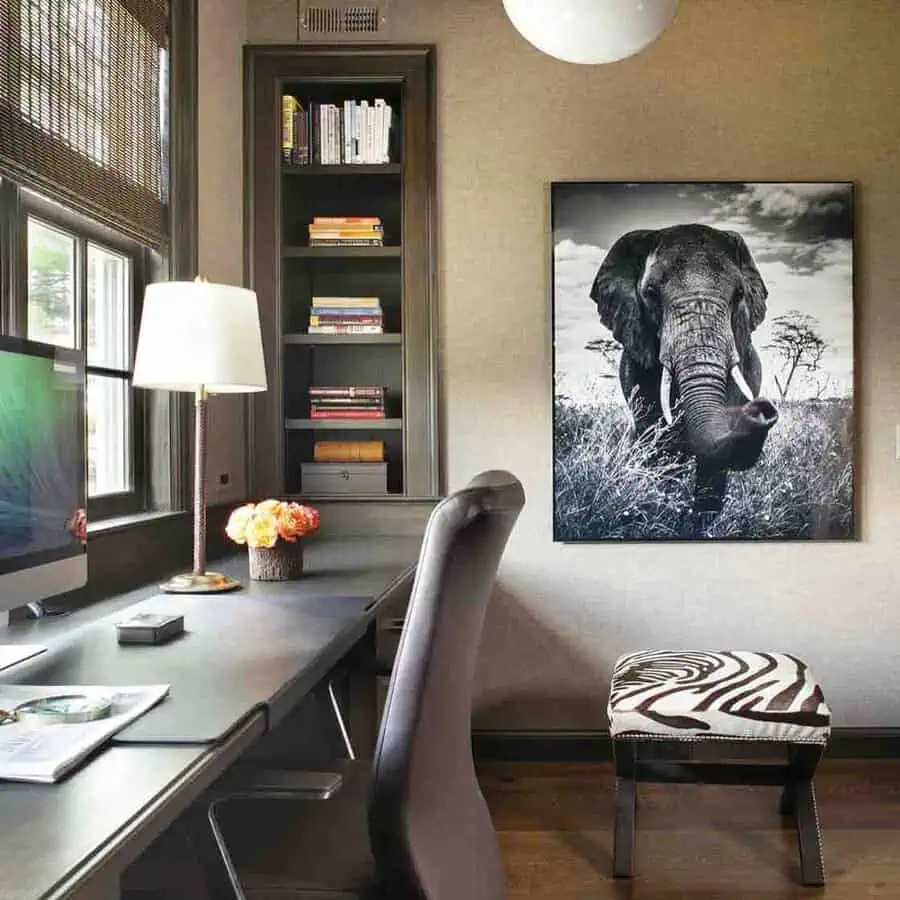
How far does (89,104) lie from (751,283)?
84.7 inches

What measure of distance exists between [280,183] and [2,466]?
223cm

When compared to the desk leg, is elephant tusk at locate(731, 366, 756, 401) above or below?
above

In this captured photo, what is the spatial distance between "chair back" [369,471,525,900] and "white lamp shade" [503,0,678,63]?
4.02ft

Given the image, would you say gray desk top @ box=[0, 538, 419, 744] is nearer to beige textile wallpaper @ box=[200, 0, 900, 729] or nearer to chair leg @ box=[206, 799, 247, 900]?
chair leg @ box=[206, 799, 247, 900]

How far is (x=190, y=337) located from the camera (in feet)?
7.07

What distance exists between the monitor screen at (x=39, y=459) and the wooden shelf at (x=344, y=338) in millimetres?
1758

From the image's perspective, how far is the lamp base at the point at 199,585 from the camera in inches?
84.3

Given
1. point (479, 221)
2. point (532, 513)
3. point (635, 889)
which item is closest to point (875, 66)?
point (479, 221)

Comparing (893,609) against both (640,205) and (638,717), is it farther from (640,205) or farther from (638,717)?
(640,205)

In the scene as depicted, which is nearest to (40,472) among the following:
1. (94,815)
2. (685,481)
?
(94,815)

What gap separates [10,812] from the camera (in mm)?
907

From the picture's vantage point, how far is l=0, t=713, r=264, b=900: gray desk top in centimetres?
78

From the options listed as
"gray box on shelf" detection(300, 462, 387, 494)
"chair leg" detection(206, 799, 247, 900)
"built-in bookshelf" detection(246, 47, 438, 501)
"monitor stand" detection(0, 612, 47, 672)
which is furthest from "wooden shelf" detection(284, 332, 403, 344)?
"chair leg" detection(206, 799, 247, 900)

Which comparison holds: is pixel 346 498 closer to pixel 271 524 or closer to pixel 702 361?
pixel 271 524
